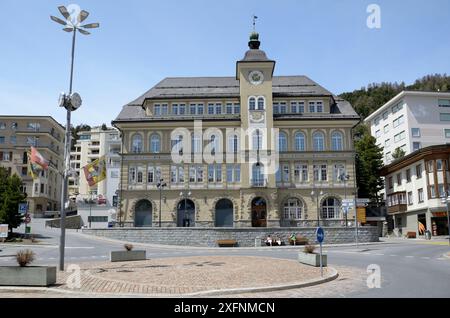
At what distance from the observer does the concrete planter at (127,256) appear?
22.8 meters

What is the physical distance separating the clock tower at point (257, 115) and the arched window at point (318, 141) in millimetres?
5239

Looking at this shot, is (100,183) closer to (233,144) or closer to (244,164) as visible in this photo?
(233,144)

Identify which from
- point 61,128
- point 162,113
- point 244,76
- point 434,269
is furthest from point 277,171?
point 61,128

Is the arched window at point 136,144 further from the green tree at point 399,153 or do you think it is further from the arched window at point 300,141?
the green tree at point 399,153

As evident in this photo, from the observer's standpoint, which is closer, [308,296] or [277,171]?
[308,296]

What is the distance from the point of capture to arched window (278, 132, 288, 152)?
168 feet

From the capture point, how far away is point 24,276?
13453 millimetres

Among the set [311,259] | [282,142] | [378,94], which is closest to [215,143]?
[282,142]

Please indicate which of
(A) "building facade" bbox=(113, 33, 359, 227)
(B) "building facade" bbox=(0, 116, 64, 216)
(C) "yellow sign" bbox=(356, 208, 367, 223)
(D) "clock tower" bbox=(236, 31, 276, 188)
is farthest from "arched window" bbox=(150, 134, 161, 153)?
(B) "building facade" bbox=(0, 116, 64, 216)

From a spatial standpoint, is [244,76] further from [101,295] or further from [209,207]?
[101,295]

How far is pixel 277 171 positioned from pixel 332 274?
34639 mm

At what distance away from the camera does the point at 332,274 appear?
52.9 ft

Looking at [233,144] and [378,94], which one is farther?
[378,94]

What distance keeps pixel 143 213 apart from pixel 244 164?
13.3 m
